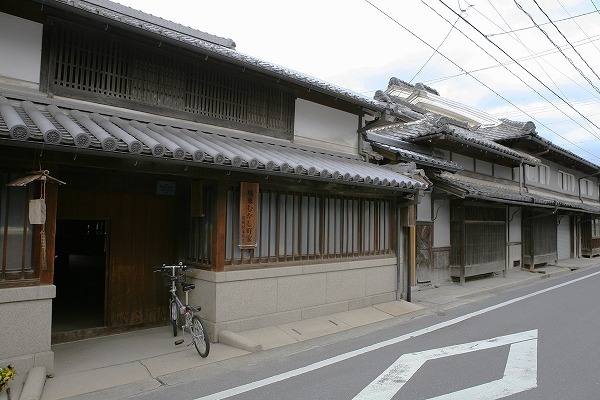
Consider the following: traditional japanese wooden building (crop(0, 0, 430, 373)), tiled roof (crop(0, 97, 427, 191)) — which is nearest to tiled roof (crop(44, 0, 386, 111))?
traditional japanese wooden building (crop(0, 0, 430, 373))

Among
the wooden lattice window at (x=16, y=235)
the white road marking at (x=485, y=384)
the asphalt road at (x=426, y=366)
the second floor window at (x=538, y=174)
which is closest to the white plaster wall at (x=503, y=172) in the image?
the second floor window at (x=538, y=174)

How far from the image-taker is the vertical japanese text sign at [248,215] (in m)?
7.51

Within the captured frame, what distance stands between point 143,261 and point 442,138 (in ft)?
35.7

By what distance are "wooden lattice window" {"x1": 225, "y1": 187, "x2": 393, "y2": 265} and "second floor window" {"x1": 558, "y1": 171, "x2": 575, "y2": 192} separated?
21663 mm

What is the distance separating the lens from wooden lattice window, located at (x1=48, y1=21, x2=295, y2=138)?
6695mm

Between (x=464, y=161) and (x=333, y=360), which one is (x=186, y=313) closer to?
(x=333, y=360)

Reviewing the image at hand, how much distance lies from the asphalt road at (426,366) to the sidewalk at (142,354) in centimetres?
31

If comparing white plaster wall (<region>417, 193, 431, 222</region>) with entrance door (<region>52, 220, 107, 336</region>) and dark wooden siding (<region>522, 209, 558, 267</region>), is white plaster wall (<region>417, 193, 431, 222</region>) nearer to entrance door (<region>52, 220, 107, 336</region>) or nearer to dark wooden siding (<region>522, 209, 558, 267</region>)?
dark wooden siding (<region>522, 209, 558, 267</region>)

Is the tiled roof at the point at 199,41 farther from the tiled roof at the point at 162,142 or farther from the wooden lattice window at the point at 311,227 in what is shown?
the wooden lattice window at the point at 311,227

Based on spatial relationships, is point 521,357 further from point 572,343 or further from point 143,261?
point 143,261

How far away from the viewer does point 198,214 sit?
7.59 meters

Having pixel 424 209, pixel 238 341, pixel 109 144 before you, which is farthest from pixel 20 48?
pixel 424 209

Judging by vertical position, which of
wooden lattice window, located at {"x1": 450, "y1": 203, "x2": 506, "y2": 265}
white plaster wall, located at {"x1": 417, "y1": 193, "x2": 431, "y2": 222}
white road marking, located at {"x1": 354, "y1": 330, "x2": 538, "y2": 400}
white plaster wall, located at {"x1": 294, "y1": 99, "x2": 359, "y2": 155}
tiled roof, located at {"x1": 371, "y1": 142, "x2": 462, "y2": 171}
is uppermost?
white plaster wall, located at {"x1": 294, "y1": 99, "x2": 359, "y2": 155}

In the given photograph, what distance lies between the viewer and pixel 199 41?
8258mm
